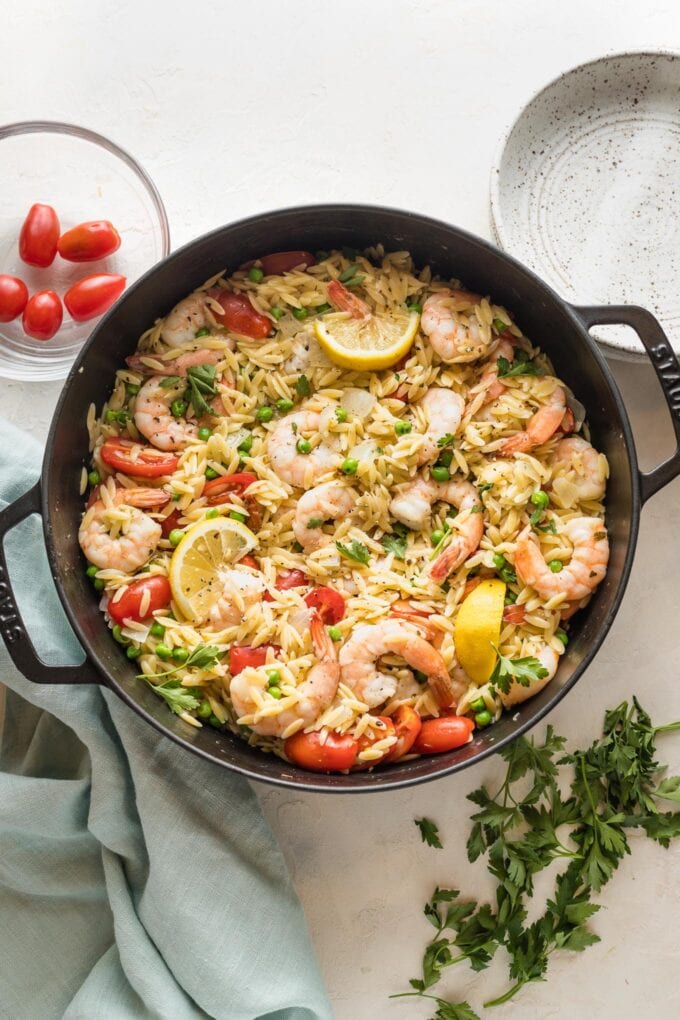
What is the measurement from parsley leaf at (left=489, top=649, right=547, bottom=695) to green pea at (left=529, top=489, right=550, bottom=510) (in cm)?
47

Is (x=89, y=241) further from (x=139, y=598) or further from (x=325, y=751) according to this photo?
(x=325, y=751)

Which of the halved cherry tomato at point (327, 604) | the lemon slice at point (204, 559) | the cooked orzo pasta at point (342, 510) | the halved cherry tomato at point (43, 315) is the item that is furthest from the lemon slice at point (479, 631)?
the halved cherry tomato at point (43, 315)

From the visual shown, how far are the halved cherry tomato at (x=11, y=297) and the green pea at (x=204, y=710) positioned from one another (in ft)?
4.96

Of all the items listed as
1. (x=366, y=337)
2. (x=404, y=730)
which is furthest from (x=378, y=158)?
(x=404, y=730)

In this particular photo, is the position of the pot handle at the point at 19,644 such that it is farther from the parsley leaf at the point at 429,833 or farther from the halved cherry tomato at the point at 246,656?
the parsley leaf at the point at 429,833

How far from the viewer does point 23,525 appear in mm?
3244

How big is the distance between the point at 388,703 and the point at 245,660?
46cm

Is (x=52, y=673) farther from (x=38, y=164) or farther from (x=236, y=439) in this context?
(x=38, y=164)

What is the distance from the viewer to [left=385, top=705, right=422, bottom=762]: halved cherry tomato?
2.93 meters

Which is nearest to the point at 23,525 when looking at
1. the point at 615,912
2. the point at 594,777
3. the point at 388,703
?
the point at 388,703

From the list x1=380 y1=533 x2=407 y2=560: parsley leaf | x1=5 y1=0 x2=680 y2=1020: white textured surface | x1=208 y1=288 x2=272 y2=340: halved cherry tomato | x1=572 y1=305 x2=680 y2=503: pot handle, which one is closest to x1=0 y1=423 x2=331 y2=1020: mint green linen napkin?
x1=5 y1=0 x2=680 y2=1020: white textured surface

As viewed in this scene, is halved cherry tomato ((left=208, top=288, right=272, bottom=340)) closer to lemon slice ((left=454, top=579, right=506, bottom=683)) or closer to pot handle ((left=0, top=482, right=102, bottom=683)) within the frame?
pot handle ((left=0, top=482, right=102, bottom=683))

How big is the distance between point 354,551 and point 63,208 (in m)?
1.69

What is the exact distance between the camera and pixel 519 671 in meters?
2.88
